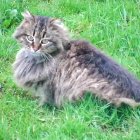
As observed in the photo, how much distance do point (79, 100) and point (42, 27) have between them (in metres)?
0.87

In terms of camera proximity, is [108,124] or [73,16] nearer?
[108,124]

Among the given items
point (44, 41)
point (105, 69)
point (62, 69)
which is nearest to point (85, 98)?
point (105, 69)

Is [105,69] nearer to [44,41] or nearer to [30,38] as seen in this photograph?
[44,41]

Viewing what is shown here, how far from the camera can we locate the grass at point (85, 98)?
458 centimetres

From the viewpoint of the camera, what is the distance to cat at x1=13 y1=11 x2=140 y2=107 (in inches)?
195

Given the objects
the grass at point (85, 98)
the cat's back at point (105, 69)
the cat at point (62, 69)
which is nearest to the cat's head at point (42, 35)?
the cat at point (62, 69)

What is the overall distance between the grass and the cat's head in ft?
1.84

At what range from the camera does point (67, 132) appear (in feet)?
14.9

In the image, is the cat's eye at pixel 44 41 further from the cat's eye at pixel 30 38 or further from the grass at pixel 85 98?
the grass at pixel 85 98

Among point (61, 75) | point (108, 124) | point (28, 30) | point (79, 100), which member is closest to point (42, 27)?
point (28, 30)

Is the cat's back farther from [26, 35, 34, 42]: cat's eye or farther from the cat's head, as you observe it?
[26, 35, 34, 42]: cat's eye

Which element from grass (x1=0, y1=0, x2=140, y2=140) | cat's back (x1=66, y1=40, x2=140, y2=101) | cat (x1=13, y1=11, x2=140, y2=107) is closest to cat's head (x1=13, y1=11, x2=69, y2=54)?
cat (x1=13, y1=11, x2=140, y2=107)

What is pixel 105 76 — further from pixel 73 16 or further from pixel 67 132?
pixel 73 16

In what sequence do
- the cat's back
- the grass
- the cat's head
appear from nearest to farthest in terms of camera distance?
the grass
the cat's back
the cat's head
